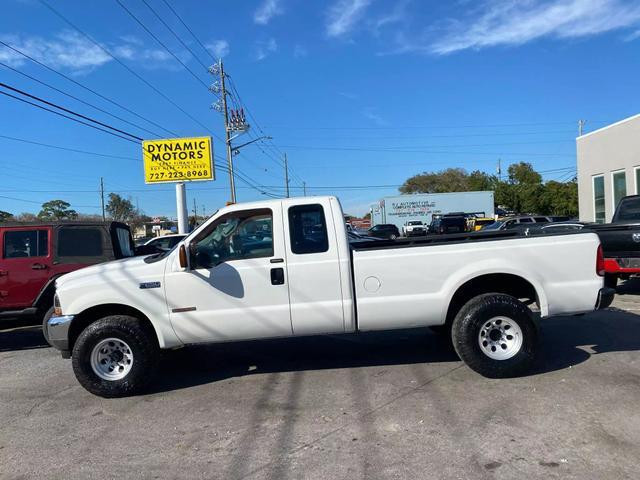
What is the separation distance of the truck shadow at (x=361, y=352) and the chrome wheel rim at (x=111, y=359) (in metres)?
0.43

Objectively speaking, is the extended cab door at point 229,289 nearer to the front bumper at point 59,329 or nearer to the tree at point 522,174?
the front bumper at point 59,329

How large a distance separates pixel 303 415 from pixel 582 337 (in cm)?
438

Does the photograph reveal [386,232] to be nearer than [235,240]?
No

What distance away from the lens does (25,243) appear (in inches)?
320

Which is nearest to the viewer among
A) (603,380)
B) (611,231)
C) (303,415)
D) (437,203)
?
(303,415)

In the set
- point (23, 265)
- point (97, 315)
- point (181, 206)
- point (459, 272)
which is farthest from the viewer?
point (181, 206)

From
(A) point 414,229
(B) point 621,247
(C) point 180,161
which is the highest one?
(C) point 180,161

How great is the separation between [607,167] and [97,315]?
836 inches

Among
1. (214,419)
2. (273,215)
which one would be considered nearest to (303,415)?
(214,419)

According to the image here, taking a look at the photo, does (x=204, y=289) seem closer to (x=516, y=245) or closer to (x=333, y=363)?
(x=333, y=363)

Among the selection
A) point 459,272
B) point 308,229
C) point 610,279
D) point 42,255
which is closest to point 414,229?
point 610,279

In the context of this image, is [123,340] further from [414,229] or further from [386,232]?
[414,229]

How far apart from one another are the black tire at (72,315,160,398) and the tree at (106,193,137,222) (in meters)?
98.8

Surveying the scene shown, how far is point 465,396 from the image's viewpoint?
4969 mm
